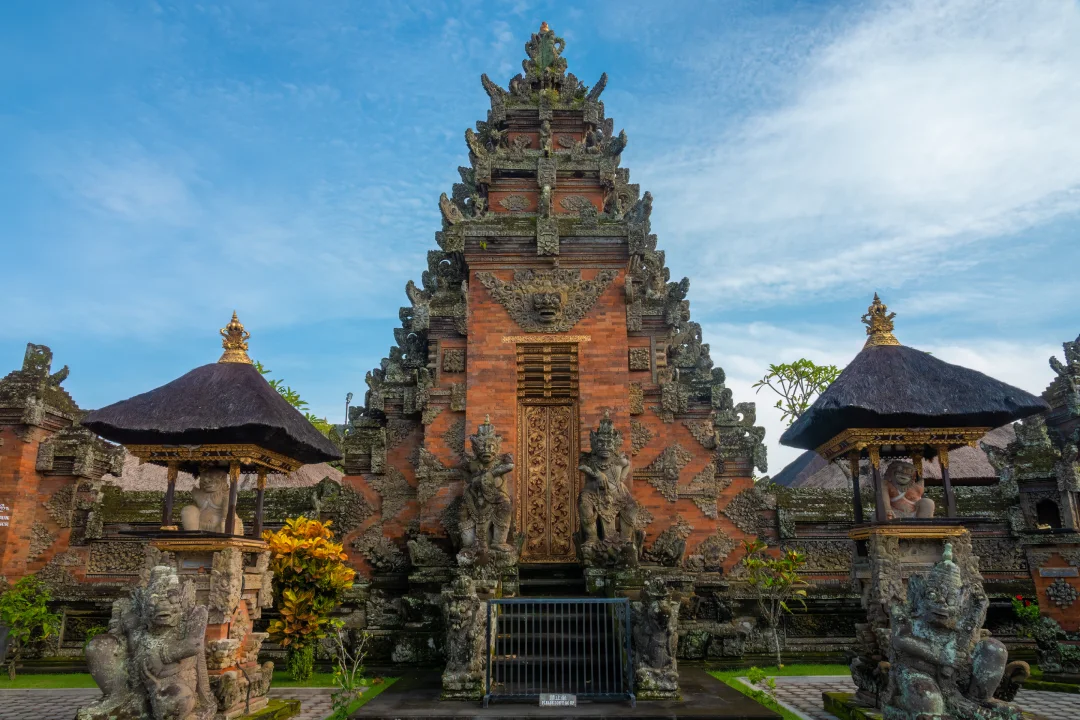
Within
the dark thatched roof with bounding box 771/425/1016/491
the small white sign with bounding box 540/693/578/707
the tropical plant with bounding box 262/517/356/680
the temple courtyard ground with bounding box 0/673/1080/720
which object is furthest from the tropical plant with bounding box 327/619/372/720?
the dark thatched roof with bounding box 771/425/1016/491

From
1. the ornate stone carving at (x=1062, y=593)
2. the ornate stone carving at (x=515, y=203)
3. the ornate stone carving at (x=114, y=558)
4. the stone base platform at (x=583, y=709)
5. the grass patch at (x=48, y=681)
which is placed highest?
the ornate stone carving at (x=515, y=203)

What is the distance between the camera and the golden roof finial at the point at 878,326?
891 cm

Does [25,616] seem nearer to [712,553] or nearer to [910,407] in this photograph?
[712,553]

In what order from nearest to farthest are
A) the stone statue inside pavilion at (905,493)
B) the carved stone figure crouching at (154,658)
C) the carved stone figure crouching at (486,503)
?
1. the carved stone figure crouching at (154,658)
2. the stone statue inside pavilion at (905,493)
3. the carved stone figure crouching at (486,503)

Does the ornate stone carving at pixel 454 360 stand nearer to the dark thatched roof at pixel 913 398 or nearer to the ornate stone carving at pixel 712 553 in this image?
the ornate stone carving at pixel 712 553

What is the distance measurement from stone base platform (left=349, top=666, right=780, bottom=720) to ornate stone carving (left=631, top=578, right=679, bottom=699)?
226 mm

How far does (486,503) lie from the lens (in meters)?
10.6

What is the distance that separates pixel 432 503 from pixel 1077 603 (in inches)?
384

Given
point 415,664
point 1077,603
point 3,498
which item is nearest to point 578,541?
point 415,664

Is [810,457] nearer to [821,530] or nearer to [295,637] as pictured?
[821,530]

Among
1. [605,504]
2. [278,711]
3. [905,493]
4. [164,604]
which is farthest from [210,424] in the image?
[905,493]

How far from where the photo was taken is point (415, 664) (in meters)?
10.4

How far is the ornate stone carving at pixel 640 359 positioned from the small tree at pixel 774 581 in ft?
11.3

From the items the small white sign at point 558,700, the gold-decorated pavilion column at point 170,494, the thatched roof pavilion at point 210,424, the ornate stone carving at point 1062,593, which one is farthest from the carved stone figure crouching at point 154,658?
the ornate stone carving at point 1062,593
